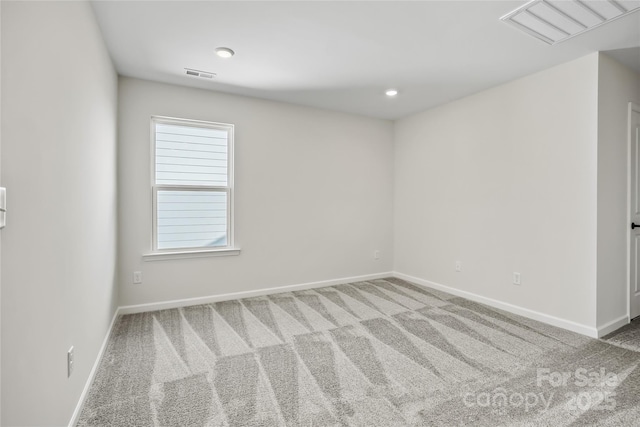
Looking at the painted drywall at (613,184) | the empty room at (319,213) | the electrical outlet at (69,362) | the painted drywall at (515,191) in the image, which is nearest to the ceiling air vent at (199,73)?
the empty room at (319,213)

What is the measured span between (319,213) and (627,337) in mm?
3295

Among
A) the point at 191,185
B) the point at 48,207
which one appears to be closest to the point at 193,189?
the point at 191,185

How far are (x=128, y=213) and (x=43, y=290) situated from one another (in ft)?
7.16

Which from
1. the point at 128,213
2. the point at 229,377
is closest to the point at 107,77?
the point at 128,213

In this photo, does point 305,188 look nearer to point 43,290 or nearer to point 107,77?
point 107,77

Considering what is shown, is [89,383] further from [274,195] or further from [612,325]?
[612,325]

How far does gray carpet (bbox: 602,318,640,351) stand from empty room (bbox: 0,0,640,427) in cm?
3

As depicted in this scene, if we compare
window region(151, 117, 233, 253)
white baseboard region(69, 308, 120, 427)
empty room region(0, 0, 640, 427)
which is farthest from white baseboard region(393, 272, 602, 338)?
white baseboard region(69, 308, 120, 427)

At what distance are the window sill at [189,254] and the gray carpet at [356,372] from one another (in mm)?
577

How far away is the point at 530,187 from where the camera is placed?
318 cm

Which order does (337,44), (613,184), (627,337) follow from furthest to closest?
(613,184)
(627,337)
(337,44)

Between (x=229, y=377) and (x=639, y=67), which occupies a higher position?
(x=639, y=67)

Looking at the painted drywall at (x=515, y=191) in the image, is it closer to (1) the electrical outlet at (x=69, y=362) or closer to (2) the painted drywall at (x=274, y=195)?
(2) the painted drywall at (x=274, y=195)

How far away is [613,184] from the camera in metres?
2.85
